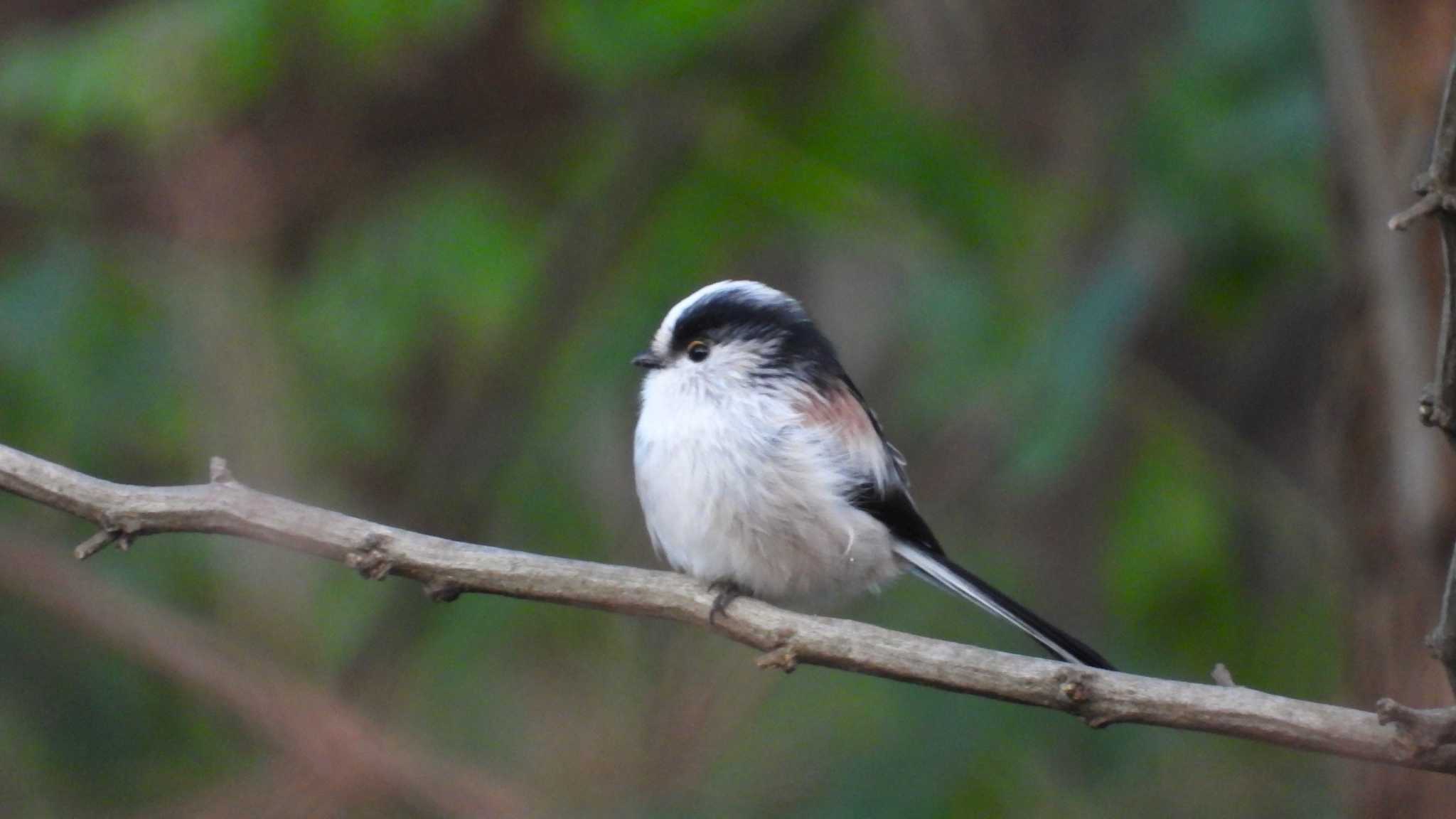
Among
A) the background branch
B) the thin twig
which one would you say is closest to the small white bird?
the thin twig

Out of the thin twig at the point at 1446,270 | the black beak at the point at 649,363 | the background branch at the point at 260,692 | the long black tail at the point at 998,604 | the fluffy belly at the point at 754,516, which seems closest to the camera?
the thin twig at the point at 1446,270

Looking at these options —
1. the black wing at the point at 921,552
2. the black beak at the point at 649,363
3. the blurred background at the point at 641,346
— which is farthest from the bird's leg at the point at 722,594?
the blurred background at the point at 641,346

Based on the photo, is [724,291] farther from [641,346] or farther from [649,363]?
[641,346]

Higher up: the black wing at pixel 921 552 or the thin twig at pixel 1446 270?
the black wing at pixel 921 552

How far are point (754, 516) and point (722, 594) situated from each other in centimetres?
37

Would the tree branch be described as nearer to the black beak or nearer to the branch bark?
the branch bark

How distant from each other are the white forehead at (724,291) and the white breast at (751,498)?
0.25 meters

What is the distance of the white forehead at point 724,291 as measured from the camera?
390 centimetres

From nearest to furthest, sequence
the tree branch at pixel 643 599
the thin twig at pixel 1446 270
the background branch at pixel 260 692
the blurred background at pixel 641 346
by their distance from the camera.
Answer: the thin twig at pixel 1446 270 < the tree branch at pixel 643 599 < the blurred background at pixel 641 346 < the background branch at pixel 260 692

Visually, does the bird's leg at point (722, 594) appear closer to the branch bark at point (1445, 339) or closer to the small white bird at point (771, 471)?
the small white bird at point (771, 471)

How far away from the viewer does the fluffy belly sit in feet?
11.2

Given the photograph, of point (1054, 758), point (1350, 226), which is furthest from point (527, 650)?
point (1350, 226)

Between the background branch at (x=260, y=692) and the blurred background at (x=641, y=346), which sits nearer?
the blurred background at (x=641, y=346)

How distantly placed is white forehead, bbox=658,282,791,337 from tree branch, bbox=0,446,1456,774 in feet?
3.36
